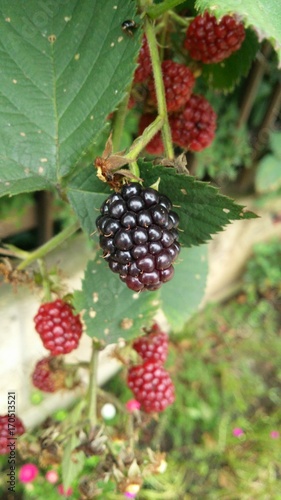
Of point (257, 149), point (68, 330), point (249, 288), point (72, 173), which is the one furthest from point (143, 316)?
point (249, 288)

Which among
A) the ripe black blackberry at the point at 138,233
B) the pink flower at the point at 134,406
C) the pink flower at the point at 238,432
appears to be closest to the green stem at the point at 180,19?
the ripe black blackberry at the point at 138,233

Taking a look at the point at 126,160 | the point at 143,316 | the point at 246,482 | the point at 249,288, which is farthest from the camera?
the point at 249,288

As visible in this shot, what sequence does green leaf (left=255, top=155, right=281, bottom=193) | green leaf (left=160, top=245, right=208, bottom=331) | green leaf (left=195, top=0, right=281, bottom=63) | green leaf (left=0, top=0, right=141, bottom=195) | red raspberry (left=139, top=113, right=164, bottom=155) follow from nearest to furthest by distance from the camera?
1. green leaf (left=195, top=0, right=281, bottom=63)
2. green leaf (left=0, top=0, right=141, bottom=195)
3. red raspberry (left=139, top=113, right=164, bottom=155)
4. green leaf (left=160, top=245, right=208, bottom=331)
5. green leaf (left=255, top=155, right=281, bottom=193)

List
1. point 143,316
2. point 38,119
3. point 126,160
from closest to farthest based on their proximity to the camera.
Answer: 1. point 126,160
2. point 38,119
3. point 143,316

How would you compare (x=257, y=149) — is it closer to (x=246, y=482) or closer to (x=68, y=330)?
(x=246, y=482)

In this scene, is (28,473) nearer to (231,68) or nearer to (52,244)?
(52,244)

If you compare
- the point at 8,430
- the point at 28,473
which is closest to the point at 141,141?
the point at 8,430

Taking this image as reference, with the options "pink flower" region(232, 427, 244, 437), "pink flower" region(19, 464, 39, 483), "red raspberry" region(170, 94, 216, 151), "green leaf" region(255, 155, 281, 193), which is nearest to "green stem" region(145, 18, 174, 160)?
"red raspberry" region(170, 94, 216, 151)

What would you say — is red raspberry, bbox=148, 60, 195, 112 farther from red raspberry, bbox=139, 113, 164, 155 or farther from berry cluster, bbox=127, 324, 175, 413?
berry cluster, bbox=127, 324, 175, 413
